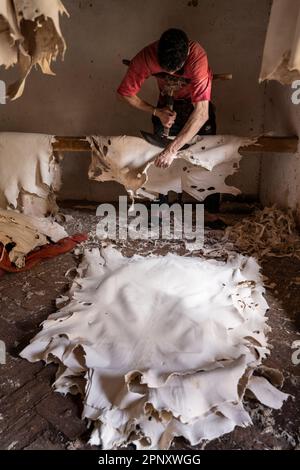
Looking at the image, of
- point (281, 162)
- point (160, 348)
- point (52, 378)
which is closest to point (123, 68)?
point (281, 162)

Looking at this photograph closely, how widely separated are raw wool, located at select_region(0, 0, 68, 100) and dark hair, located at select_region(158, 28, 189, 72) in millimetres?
1241

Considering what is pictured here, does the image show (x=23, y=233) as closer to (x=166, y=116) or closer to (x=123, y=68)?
(x=166, y=116)

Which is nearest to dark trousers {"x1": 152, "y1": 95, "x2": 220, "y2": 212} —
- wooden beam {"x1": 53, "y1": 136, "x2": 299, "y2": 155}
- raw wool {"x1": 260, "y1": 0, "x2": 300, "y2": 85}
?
wooden beam {"x1": 53, "y1": 136, "x2": 299, "y2": 155}

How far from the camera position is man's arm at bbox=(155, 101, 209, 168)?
277 centimetres

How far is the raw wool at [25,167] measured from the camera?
306 cm

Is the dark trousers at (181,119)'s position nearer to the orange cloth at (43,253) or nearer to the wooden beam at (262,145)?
the wooden beam at (262,145)

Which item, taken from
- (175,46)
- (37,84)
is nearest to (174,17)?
(175,46)

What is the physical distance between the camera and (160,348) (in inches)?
72.7

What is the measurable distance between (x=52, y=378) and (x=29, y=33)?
4.49 ft

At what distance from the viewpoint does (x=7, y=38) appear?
1345mm

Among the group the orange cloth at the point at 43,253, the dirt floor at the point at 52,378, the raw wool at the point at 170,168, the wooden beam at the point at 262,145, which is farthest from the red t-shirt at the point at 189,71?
the dirt floor at the point at 52,378

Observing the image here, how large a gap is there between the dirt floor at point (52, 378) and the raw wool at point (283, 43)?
1.23m

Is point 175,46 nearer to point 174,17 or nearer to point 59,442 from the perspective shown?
point 174,17

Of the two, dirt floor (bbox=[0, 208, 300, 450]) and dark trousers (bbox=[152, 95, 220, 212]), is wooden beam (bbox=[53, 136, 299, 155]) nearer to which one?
dark trousers (bbox=[152, 95, 220, 212])
